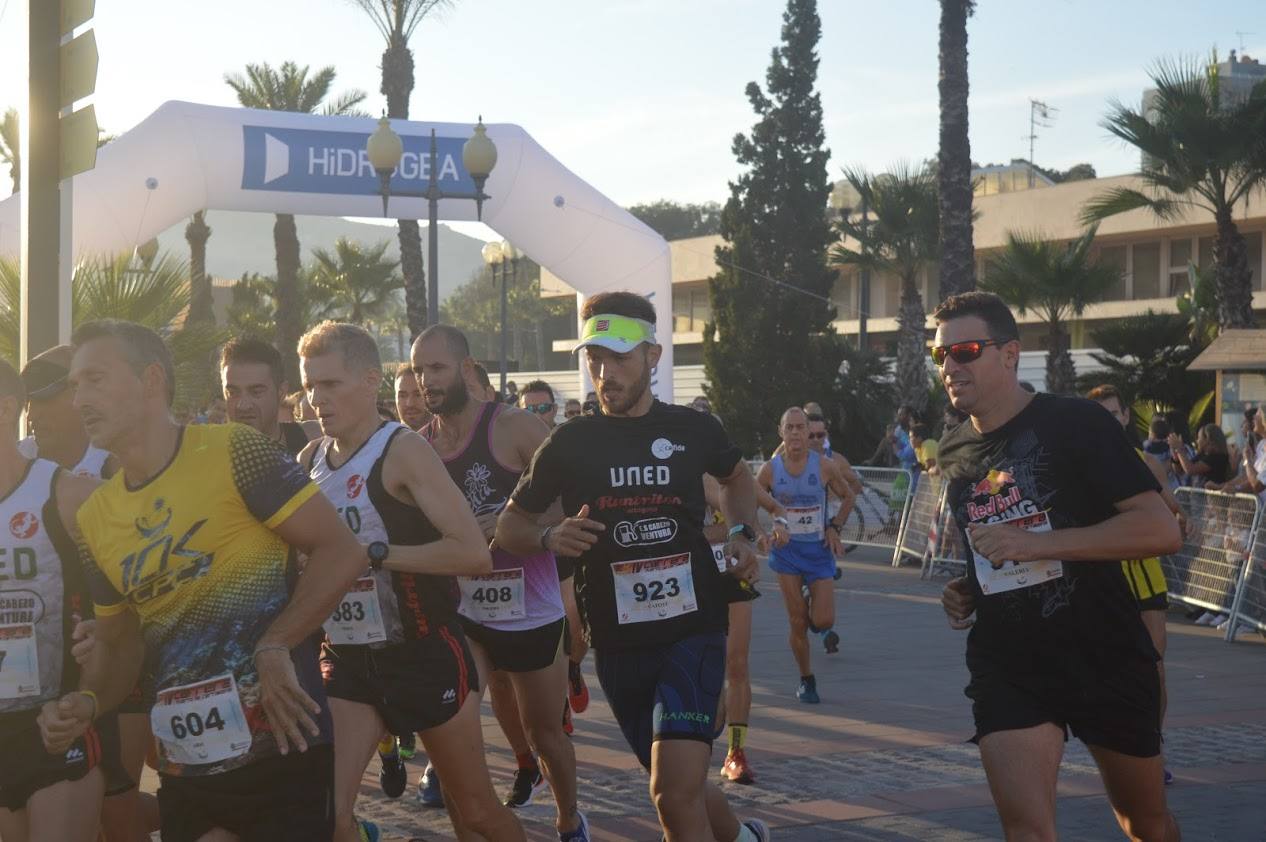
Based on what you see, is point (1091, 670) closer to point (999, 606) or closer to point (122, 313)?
point (999, 606)

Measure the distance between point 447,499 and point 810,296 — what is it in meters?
34.9

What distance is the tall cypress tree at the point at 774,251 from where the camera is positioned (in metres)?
38.7

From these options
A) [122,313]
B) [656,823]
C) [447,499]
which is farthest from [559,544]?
[122,313]

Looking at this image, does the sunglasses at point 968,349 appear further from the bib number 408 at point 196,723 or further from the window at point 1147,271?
the window at point 1147,271

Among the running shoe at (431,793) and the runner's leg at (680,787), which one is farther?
the running shoe at (431,793)

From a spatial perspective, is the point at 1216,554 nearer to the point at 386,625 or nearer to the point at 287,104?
the point at 386,625

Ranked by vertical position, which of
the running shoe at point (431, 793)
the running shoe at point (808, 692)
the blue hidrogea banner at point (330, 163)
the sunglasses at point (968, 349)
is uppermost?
the blue hidrogea banner at point (330, 163)

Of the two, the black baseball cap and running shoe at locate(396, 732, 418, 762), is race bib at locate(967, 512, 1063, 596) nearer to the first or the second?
the black baseball cap

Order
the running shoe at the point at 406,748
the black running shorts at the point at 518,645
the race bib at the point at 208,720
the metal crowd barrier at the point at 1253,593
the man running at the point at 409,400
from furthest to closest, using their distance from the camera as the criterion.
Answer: the metal crowd barrier at the point at 1253,593 → the running shoe at the point at 406,748 → the man running at the point at 409,400 → the black running shorts at the point at 518,645 → the race bib at the point at 208,720

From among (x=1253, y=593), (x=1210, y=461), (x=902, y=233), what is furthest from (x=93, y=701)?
(x=902, y=233)

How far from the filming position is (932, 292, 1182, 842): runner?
431 centimetres

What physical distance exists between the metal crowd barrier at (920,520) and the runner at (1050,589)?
13627 millimetres

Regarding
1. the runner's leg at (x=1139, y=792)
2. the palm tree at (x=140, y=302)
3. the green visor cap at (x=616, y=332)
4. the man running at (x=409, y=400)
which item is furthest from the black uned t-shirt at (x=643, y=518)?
the palm tree at (x=140, y=302)

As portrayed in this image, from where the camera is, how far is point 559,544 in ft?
15.9
